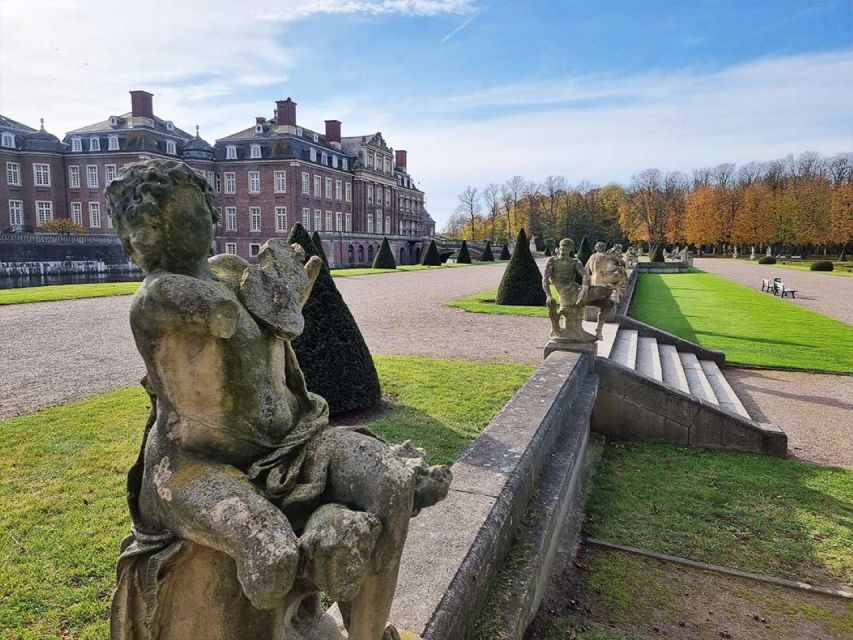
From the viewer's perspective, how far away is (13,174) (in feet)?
149

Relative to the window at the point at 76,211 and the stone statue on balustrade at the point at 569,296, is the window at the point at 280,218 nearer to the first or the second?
the window at the point at 76,211

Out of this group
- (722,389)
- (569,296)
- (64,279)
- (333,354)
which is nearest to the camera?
(333,354)

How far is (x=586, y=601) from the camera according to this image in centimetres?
411

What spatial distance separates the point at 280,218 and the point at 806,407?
4356 centimetres

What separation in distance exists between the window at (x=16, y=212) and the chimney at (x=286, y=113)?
69.7ft

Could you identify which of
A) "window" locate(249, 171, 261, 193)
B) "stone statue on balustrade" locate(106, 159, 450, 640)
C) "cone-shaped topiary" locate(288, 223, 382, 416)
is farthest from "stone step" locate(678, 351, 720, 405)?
"window" locate(249, 171, 261, 193)

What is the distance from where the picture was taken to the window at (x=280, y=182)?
46875 millimetres

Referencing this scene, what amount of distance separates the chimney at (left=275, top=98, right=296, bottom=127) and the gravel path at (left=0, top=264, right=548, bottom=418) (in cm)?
3151

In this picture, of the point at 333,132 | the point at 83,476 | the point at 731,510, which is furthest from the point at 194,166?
the point at 731,510

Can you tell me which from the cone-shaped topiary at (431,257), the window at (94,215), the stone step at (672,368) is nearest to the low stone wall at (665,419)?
the stone step at (672,368)

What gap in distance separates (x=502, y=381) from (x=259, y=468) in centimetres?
710

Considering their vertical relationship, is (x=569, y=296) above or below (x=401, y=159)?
below

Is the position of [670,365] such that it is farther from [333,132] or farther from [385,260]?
[333,132]

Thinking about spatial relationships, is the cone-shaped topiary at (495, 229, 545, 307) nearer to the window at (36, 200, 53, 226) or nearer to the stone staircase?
the stone staircase
